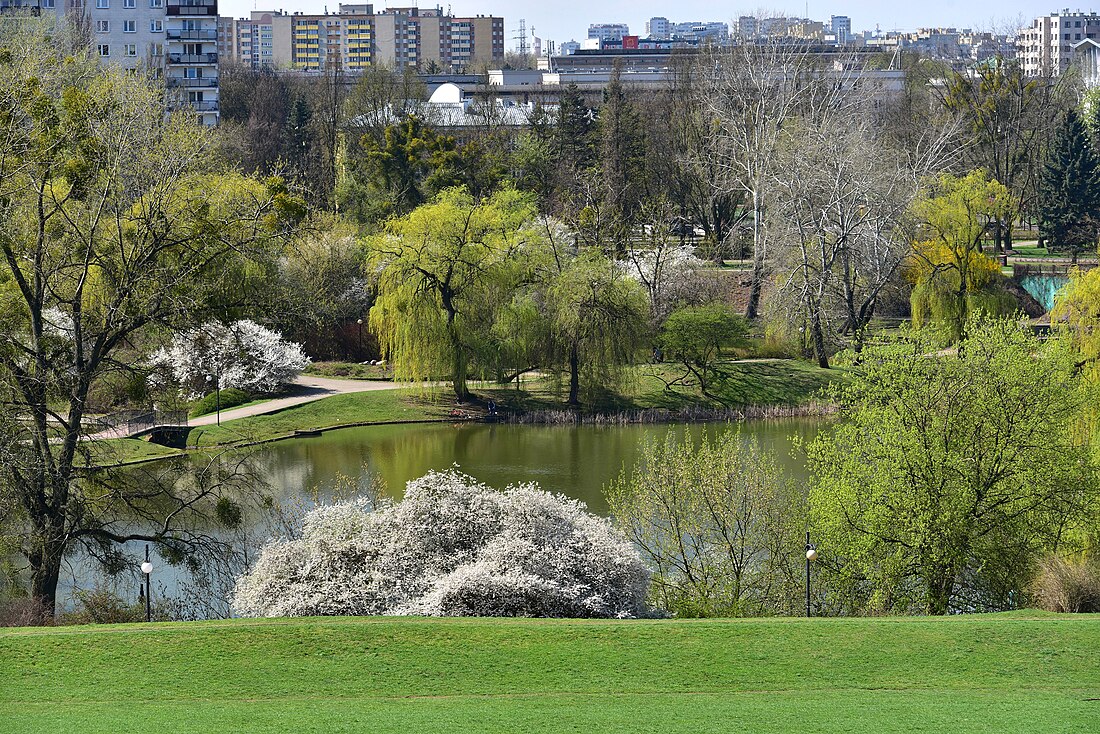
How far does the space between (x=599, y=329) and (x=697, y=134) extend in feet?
88.1

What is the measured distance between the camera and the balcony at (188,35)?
74438 millimetres

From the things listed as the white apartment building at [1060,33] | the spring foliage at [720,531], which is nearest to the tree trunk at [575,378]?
the spring foliage at [720,531]

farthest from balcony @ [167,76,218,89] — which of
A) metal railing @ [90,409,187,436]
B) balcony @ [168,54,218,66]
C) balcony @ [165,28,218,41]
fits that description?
metal railing @ [90,409,187,436]

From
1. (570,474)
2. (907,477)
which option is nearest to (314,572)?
(907,477)

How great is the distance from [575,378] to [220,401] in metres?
10.4

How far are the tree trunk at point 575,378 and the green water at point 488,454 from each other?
1827 millimetres

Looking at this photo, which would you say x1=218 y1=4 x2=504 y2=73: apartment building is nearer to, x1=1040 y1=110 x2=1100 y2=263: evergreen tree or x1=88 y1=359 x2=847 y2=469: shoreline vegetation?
x1=1040 y1=110 x2=1100 y2=263: evergreen tree

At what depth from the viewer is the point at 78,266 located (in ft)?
67.4

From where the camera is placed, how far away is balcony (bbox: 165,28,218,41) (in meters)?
74.4

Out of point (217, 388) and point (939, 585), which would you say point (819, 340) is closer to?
point (217, 388)

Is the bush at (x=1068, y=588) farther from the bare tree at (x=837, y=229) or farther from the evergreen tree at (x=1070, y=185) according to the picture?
the evergreen tree at (x=1070, y=185)

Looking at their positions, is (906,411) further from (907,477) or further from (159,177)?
(159,177)

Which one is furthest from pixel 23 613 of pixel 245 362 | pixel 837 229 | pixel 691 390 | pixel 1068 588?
pixel 837 229

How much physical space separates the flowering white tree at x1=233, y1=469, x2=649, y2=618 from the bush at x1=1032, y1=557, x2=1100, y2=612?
561cm
